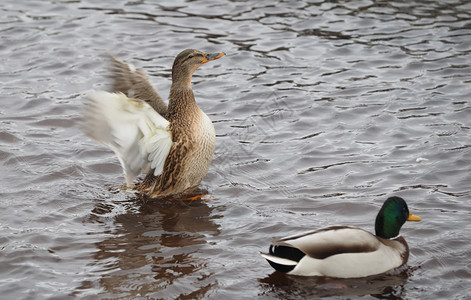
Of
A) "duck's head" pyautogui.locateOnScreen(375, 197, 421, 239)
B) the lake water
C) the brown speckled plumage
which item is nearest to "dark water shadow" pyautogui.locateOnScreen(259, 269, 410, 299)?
the lake water

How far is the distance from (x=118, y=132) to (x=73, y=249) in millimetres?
985

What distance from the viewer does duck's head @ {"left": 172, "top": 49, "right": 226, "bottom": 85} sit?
7242mm

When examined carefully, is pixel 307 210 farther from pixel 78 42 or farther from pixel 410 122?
pixel 78 42

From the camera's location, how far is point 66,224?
21.6ft

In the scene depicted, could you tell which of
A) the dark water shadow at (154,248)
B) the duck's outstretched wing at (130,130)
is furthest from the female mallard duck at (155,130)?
the dark water shadow at (154,248)

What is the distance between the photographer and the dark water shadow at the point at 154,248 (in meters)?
5.57

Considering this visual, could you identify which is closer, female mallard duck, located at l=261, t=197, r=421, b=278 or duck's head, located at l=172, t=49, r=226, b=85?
female mallard duck, located at l=261, t=197, r=421, b=278

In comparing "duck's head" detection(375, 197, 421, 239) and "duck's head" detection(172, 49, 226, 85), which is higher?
"duck's head" detection(172, 49, 226, 85)

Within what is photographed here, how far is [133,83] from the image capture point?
7180 millimetres

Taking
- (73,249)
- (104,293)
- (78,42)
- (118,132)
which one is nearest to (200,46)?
(78,42)

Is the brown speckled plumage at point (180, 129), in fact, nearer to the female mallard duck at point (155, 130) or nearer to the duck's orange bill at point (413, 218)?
the female mallard duck at point (155, 130)

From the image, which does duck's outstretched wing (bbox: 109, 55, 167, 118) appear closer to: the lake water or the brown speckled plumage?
the brown speckled plumage

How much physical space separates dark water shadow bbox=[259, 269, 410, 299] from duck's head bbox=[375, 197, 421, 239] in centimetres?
31

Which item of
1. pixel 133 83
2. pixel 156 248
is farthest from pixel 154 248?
pixel 133 83
